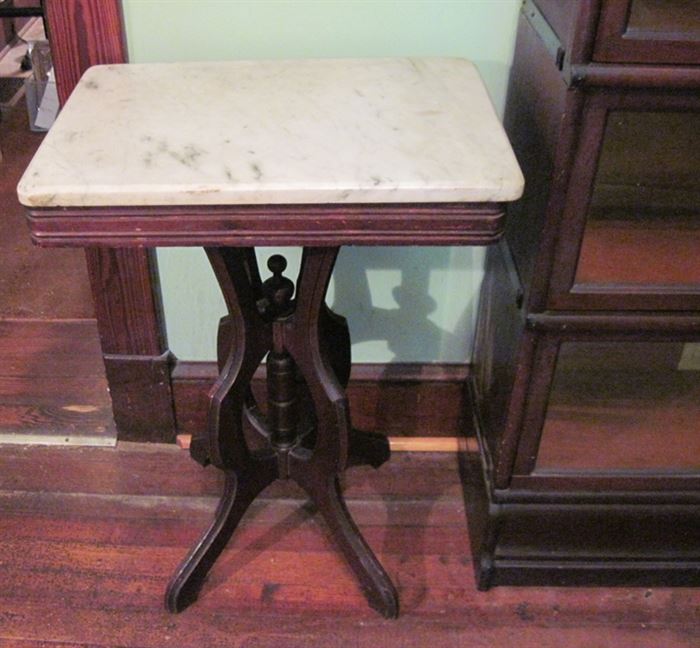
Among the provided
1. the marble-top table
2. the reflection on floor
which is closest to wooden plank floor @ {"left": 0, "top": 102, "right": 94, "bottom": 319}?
the reflection on floor

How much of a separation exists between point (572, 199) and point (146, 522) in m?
0.99

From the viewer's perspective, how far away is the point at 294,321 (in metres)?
1.20

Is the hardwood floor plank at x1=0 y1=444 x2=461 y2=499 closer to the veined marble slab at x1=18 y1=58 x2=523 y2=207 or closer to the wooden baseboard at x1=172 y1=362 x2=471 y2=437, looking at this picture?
the wooden baseboard at x1=172 y1=362 x2=471 y2=437

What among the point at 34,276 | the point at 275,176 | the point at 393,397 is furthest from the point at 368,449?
the point at 34,276

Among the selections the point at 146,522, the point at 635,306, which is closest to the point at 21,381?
the point at 146,522

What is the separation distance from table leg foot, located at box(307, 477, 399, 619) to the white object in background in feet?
6.47

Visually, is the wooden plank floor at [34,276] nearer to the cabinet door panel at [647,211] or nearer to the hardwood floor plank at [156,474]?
the hardwood floor plank at [156,474]

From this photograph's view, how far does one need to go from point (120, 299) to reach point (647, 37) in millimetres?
1010

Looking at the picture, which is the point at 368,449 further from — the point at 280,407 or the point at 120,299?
the point at 120,299

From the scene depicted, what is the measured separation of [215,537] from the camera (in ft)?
4.51

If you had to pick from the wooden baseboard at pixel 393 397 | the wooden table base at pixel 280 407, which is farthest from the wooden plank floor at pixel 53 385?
the wooden table base at pixel 280 407

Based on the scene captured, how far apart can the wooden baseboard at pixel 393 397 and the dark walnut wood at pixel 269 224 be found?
701mm

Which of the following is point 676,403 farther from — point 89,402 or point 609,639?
point 89,402

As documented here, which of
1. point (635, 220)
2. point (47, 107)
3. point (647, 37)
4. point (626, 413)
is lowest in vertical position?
point (47, 107)
